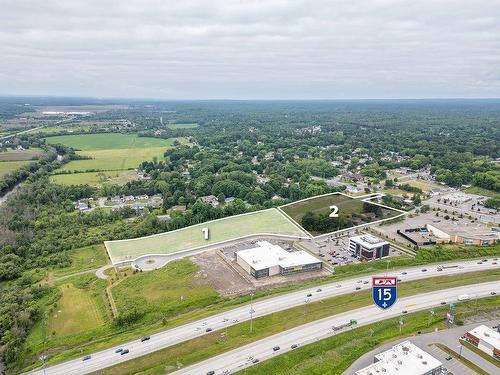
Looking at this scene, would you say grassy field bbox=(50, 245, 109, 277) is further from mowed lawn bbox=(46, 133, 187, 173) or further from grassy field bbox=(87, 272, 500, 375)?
mowed lawn bbox=(46, 133, 187, 173)

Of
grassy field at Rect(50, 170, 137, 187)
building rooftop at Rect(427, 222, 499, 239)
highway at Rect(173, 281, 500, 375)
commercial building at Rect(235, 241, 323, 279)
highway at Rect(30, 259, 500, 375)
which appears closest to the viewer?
highway at Rect(173, 281, 500, 375)

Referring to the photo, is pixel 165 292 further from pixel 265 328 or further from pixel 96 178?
pixel 96 178

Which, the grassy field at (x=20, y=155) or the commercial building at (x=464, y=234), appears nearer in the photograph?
the commercial building at (x=464, y=234)

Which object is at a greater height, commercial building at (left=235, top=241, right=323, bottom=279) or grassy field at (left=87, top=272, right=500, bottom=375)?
commercial building at (left=235, top=241, right=323, bottom=279)

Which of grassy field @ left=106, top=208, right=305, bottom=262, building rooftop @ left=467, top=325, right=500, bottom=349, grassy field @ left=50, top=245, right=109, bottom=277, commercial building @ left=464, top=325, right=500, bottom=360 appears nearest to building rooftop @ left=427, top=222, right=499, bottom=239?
grassy field @ left=106, top=208, right=305, bottom=262

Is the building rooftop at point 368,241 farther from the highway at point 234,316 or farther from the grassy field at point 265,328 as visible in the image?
the grassy field at point 265,328

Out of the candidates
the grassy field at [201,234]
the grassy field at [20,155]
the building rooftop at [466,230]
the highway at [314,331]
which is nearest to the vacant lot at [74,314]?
the grassy field at [201,234]
